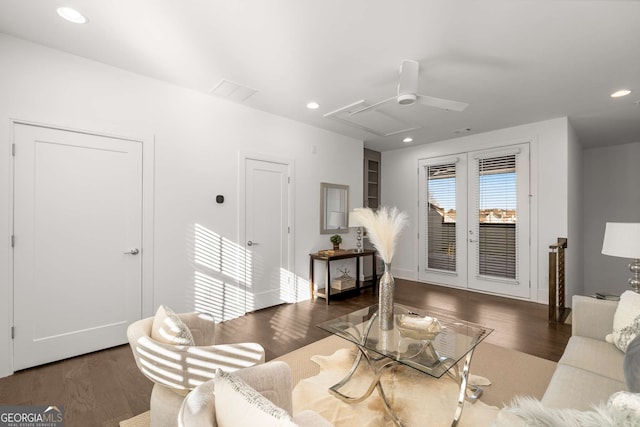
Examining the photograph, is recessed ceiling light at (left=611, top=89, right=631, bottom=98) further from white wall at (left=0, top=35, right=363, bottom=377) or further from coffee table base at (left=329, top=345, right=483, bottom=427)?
white wall at (left=0, top=35, right=363, bottom=377)

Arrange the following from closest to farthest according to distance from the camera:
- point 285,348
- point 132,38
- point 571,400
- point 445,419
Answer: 1. point 571,400
2. point 445,419
3. point 132,38
4. point 285,348

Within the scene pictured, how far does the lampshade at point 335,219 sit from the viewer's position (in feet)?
16.7

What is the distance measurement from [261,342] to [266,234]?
1.54 metres

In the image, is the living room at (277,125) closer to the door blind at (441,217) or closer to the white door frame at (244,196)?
the white door frame at (244,196)

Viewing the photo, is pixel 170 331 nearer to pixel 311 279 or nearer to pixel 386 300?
pixel 386 300

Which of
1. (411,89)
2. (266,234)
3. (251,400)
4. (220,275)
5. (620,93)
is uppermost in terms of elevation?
(620,93)

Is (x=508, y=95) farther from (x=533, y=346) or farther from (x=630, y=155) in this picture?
(x=630, y=155)

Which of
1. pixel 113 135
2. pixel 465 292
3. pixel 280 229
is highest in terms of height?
pixel 113 135

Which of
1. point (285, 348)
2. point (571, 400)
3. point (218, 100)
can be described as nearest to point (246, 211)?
point (218, 100)

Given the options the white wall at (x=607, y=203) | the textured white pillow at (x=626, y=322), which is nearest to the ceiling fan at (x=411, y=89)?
the textured white pillow at (x=626, y=322)

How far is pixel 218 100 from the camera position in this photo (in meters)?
3.76

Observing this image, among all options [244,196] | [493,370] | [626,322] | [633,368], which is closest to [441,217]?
[493,370]

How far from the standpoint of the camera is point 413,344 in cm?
197

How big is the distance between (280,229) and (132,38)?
8.98 ft
